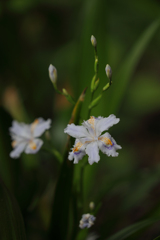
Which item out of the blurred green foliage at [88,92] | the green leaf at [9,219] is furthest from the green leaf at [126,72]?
the green leaf at [9,219]

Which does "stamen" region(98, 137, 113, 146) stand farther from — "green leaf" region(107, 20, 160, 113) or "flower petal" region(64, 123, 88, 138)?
"green leaf" region(107, 20, 160, 113)

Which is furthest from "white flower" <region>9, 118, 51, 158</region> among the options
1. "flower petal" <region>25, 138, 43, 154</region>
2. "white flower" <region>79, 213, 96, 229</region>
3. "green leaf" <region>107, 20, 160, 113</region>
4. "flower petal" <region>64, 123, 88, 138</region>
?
"green leaf" <region>107, 20, 160, 113</region>

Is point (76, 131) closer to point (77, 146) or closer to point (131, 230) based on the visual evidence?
point (77, 146)

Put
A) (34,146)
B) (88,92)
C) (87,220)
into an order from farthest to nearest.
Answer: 1. (88,92)
2. (34,146)
3. (87,220)

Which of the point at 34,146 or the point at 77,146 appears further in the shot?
the point at 34,146

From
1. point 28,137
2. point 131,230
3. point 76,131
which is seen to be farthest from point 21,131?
point 131,230

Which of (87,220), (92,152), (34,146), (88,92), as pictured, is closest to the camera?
(92,152)
